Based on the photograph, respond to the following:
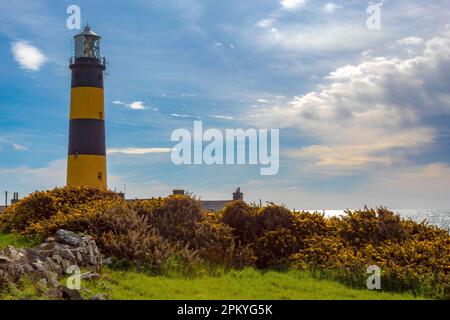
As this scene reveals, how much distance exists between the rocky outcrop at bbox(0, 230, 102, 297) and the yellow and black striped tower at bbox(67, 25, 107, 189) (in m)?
21.1

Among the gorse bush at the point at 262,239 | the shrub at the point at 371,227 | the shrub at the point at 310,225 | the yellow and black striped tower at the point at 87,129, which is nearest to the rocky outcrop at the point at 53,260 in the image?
the gorse bush at the point at 262,239

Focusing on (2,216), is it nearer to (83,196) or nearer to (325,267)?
(83,196)

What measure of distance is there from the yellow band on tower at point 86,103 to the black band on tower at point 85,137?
0.37 meters

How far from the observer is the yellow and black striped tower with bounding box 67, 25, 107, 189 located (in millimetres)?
35250

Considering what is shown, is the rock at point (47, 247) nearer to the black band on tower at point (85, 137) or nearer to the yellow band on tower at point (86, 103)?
the black band on tower at point (85, 137)

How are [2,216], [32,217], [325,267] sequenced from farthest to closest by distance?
1. [2,216]
2. [32,217]
3. [325,267]

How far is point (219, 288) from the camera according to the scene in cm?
1209

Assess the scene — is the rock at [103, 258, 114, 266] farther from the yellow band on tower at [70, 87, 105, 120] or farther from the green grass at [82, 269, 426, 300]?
the yellow band on tower at [70, 87, 105, 120]

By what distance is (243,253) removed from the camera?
52.0ft

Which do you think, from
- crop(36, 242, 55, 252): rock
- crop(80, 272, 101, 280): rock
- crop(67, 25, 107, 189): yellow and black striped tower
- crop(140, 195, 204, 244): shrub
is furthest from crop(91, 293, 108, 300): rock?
crop(67, 25, 107, 189): yellow and black striped tower

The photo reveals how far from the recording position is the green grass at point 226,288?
37.0 ft

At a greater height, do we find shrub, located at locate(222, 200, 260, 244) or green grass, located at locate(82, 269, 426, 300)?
shrub, located at locate(222, 200, 260, 244)
